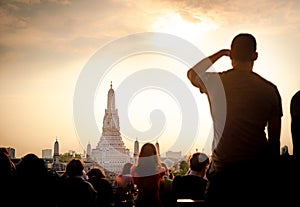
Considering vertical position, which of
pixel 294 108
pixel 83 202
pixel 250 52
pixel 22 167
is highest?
pixel 250 52

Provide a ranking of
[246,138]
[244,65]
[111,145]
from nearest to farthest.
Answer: [246,138] < [244,65] < [111,145]

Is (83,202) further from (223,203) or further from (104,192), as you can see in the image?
(223,203)

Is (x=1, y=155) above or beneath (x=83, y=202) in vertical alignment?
above

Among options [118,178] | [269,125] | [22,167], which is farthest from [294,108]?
[118,178]

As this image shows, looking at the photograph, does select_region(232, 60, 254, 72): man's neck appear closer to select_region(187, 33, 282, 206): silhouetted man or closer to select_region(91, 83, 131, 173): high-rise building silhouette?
select_region(187, 33, 282, 206): silhouetted man

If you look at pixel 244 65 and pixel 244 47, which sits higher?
pixel 244 47

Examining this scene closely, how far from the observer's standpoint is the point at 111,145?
139750 mm

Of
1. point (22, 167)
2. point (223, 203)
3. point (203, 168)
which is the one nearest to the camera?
point (223, 203)

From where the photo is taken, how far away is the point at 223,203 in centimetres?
479

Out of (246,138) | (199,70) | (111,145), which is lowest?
(246,138)

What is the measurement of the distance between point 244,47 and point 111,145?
135 m

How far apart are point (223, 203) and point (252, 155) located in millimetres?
480

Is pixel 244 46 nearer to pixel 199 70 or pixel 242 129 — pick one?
pixel 199 70

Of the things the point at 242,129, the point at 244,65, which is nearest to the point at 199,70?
the point at 244,65
